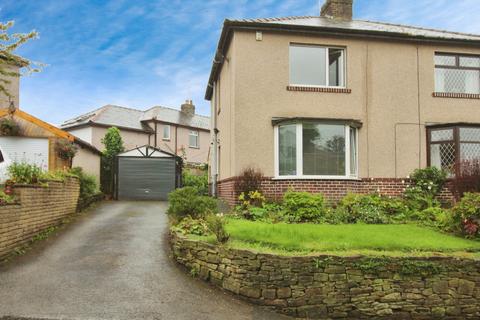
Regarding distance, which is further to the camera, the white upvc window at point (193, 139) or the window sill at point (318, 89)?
the white upvc window at point (193, 139)

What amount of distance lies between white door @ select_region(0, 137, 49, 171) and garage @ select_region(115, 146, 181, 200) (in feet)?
17.7

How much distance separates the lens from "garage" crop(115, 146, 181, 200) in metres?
21.4

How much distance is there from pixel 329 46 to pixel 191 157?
24916 millimetres

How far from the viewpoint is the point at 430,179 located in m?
13.6

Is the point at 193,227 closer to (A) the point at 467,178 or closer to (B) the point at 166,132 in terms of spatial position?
(A) the point at 467,178

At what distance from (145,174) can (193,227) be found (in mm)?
13145

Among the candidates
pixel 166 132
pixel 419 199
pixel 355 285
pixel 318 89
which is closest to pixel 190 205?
pixel 355 285

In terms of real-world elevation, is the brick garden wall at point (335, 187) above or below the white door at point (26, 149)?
below

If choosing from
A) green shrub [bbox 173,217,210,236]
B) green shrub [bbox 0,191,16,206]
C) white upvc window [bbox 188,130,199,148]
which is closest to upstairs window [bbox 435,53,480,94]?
green shrub [bbox 173,217,210,236]

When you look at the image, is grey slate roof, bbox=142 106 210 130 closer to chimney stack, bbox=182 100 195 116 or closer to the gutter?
chimney stack, bbox=182 100 195 116

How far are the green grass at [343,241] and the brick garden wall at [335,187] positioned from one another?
3.20 meters

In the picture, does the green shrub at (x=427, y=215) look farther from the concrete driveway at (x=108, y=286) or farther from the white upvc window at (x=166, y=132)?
the white upvc window at (x=166, y=132)

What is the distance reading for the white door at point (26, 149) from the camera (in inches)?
634

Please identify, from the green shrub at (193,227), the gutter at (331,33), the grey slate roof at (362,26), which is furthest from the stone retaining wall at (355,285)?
the grey slate roof at (362,26)
